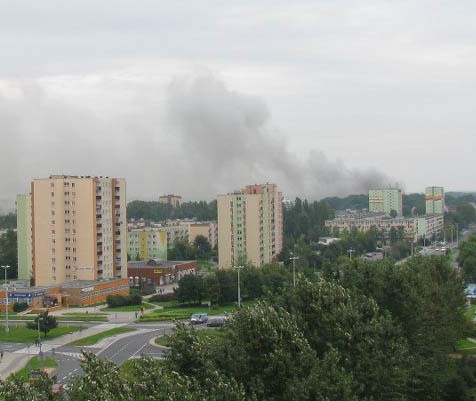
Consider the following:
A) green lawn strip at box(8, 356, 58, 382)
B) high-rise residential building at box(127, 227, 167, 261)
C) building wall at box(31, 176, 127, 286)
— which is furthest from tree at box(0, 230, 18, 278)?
green lawn strip at box(8, 356, 58, 382)

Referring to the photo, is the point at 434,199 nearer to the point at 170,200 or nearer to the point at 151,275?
the point at 170,200

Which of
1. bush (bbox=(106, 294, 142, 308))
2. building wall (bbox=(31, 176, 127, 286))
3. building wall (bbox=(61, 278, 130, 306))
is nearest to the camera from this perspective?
bush (bbox=(106, 294, 142, 308))

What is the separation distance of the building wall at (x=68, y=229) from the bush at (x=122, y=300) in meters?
3.45

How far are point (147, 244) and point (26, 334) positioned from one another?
3105cm

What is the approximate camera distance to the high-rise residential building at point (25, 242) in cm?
4988

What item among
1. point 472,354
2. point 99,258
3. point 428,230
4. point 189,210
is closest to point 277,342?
point 472,354

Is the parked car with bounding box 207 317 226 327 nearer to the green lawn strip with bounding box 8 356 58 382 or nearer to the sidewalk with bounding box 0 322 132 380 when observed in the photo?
the sidewalk with bounding box 0 322 132 380

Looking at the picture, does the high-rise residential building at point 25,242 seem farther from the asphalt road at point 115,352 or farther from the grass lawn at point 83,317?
the asphalt road at point 115,352

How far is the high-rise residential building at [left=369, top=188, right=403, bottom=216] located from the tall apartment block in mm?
77860

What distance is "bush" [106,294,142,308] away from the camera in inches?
1564

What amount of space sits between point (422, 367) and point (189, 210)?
86.7 m

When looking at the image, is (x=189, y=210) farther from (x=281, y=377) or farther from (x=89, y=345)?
(x=281, y=377)

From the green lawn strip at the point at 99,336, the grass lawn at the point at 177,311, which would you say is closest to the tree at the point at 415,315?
the green lawn strip at the point at 99,336

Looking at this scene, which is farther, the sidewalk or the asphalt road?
the sidewalk
